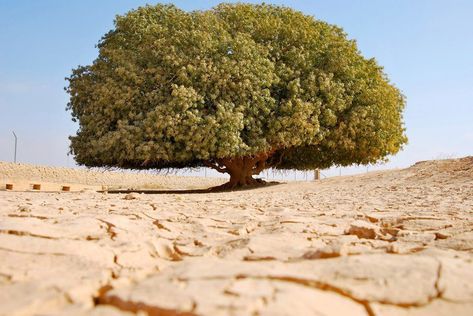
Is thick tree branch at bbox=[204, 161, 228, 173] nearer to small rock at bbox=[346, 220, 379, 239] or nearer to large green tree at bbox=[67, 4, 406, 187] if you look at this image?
large green tree at bbox=[67, 4, 406, 187]

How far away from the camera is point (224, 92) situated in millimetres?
12898

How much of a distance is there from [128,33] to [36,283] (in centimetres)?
1301

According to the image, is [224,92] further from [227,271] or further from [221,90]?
[227,271]

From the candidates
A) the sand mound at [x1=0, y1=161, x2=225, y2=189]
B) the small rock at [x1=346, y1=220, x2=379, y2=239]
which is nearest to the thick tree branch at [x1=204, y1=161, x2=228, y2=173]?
the sand mound at [x1=0, y1=161, x2=225, y2=189]

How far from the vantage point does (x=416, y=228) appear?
3.88m

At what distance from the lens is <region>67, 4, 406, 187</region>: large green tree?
486 inches

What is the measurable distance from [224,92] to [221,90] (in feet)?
0.55

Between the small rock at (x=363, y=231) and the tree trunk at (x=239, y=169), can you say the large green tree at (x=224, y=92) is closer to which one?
the tree trunk at (x=239, y=169)

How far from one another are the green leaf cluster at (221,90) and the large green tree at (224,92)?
3cm

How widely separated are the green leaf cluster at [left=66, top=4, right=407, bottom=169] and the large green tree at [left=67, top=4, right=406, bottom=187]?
3 cm

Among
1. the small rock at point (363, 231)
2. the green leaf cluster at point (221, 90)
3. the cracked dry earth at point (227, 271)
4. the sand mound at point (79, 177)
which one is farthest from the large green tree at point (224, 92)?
the sand mound at point (79, 177)

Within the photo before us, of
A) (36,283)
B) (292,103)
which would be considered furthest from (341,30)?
(36,283)

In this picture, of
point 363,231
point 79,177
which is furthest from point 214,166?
point 79,177

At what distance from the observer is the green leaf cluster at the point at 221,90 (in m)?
12.3
